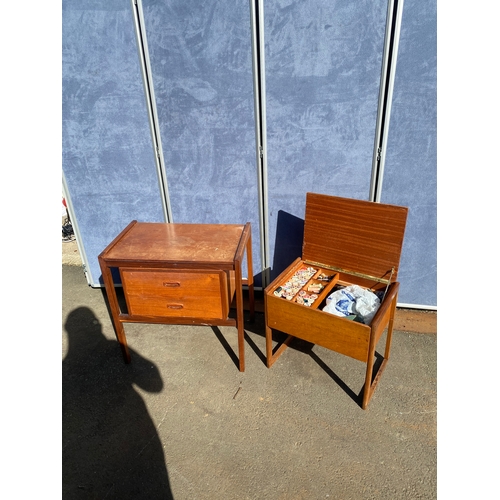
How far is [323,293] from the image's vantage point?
8.64ft

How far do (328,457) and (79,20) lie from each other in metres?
3.33

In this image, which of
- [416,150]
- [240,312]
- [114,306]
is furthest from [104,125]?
[416,150]

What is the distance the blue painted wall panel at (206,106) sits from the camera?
→ 2664mm

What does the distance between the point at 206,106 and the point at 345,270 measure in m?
1.59

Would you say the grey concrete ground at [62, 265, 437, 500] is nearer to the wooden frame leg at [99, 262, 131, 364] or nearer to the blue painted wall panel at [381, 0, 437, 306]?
the wooden frame leg at [99, 262, 131, 364]

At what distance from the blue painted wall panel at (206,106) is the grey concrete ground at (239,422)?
1.10 metres

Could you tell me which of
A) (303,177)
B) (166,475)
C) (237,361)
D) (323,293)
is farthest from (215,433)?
(303,177)

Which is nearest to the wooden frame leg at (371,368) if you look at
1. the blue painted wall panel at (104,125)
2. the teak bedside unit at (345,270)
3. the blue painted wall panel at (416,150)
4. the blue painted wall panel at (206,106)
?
the teak bedside unit at (345,270)

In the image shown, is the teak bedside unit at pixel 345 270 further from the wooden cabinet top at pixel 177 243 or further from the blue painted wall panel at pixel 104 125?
the blue painted wall panel at pixel 104 125

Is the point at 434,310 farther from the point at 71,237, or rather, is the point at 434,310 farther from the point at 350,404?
the point at 71,237

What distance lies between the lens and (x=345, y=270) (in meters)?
2.80

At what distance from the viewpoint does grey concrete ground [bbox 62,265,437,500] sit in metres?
2.16

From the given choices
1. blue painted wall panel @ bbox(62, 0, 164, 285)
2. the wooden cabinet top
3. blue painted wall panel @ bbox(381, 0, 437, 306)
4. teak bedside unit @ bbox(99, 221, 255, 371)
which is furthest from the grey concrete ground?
blue painted wall panel @ bbox(62, 0, 164, 285)

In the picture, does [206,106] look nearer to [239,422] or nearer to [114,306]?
[114,306]
